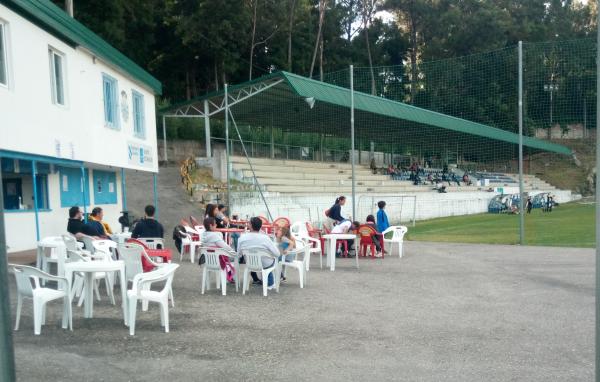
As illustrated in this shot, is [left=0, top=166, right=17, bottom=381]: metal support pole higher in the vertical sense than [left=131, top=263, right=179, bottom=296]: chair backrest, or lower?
higher

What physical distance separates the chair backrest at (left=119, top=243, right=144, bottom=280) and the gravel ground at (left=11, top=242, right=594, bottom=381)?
0.55 metres

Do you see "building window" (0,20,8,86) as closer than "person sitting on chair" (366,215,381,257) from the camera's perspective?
Yes

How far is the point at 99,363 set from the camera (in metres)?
4.72

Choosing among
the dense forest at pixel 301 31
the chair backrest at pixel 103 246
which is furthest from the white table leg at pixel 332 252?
the dense forest at pixel 301 31

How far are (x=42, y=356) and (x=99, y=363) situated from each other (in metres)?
0.61

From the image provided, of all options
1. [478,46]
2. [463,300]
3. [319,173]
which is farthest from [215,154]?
[478,46]

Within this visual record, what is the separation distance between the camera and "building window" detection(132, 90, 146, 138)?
17.9m

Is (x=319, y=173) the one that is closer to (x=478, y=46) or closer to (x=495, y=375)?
(x=495, y=375)

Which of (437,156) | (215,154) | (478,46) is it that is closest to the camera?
(215,154)

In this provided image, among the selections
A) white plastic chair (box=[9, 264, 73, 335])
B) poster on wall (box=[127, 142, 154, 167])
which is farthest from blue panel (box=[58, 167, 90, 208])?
white plastic chair (box=[9, 264, 73, 335])

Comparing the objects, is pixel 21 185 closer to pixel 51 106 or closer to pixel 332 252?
pixel 51 106

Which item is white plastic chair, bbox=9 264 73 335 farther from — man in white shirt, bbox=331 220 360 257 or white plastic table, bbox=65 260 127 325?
man in white shirt, bbox=331 220 360 257

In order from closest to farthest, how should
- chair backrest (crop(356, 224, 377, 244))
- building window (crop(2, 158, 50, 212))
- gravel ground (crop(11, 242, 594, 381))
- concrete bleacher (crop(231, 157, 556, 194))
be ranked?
gravel ground (crop(11, 242, 594, 381)) → chair backrest (crop(356, 224, 377, 244)) → building window (crop(2, 158, 50, 212)) → concrete bleacher (crop(231, 157, 556, 194))

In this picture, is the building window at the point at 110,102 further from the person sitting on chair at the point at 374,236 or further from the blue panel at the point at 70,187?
the person sitting on chair at the point at 374,236
